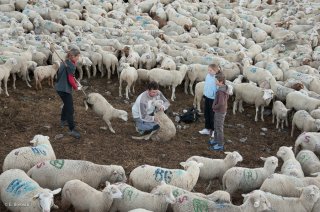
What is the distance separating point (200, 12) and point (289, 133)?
11181mm

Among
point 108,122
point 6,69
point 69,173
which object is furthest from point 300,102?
point 6,69

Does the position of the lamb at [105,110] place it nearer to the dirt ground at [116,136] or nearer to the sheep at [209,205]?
the dirt ground at [116,136]

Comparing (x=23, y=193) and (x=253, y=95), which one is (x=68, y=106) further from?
(x=253, y=95)

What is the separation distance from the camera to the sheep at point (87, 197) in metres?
7.29

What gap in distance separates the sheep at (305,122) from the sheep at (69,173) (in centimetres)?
552

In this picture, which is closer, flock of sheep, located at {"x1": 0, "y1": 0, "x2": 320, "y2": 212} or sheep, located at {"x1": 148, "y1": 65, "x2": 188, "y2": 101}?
flock of sheep, located at {"x1": 0, "y1": 0, "x2": 320, "y2": 212}

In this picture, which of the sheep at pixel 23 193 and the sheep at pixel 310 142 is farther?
the sheep at pixel 310 142

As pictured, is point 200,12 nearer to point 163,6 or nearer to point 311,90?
point 163,6

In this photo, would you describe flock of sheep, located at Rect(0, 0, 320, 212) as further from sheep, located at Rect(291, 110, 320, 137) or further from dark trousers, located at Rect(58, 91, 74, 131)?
dark trousers, located at Rect(58, 91, 74, 131)

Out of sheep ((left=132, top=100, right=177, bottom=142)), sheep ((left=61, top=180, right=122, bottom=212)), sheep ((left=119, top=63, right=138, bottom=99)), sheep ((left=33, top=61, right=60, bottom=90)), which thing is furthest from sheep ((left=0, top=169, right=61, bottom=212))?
sheep ((left=119, top=63, right=138, bottom=99))

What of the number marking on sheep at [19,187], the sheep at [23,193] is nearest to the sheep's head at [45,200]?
the sheep at [23,193]

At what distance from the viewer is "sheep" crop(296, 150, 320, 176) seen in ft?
30.7

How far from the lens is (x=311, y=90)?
1398cm

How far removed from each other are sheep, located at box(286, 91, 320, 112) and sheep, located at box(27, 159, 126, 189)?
6373mm
